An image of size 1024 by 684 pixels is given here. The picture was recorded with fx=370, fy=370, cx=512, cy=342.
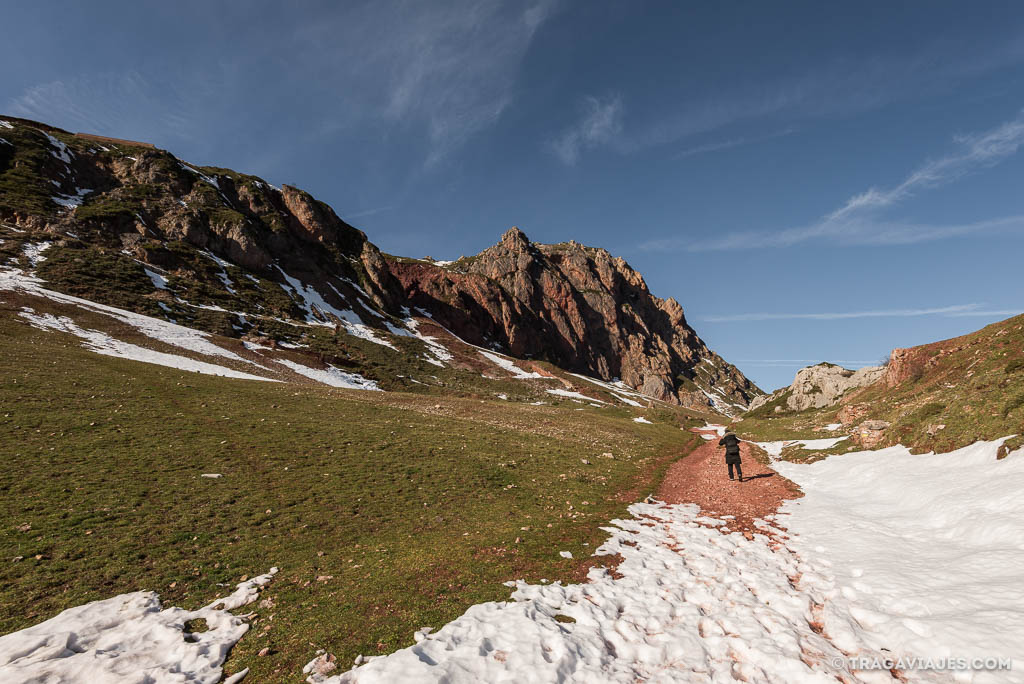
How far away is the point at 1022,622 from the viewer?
22.5ft

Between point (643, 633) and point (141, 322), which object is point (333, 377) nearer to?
point (141, 322)

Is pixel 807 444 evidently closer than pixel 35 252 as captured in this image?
Yes

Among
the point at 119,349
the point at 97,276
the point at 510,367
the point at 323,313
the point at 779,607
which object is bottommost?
the point at 779,607

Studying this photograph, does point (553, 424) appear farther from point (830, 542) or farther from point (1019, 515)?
point (1019, 515)

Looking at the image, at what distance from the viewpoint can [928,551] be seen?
10.9 m

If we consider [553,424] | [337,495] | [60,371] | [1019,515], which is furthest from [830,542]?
[60,371]

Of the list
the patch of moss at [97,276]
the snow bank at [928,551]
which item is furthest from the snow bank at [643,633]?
the patch of moss at [97,276]

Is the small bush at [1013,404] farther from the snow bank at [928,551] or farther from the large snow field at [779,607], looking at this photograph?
the large snow field at [779,607]

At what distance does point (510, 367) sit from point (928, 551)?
89.3 m

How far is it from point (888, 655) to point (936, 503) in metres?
10.4

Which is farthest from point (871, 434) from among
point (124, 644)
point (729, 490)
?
point (124, 644)

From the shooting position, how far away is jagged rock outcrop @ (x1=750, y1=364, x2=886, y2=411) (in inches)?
2368

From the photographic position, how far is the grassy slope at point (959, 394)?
644 inches

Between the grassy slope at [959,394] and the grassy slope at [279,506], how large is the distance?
46.0 feet
